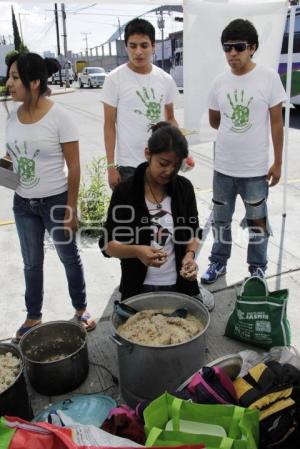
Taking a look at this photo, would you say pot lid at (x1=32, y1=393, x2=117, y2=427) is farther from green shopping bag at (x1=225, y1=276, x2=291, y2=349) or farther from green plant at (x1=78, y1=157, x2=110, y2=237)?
green plant at (x1=78, y1=157, x2=110, y2=237)

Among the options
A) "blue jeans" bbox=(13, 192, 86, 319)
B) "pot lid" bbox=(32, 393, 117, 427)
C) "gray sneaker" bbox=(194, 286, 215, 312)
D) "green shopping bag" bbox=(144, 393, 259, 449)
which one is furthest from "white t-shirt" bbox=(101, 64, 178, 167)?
"green shopping bag" bbox=(144, 393, 259, 449)

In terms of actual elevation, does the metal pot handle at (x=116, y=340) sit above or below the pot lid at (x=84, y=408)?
above

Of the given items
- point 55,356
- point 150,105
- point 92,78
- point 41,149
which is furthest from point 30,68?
point 92,78

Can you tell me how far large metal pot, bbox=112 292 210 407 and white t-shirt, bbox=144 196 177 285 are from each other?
0.24 m

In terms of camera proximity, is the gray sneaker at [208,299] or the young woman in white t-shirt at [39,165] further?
the gray sneaker at [208,299]

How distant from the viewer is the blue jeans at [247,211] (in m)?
3.08

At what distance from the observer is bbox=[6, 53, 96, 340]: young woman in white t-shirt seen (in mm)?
2271

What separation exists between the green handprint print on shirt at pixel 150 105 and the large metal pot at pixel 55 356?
1.49 m

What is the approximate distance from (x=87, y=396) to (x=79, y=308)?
0.80 m

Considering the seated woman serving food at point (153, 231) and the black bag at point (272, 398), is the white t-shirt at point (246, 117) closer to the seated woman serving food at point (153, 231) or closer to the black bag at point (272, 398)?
the seated woman serving food at point (153, 231)

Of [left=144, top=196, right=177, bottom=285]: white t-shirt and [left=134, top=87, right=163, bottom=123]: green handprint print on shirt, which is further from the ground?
[left=134, top=87, right=163, bottom=123]: green handprint print on shirt

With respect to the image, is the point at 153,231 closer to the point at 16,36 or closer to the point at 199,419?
the point at 199,419

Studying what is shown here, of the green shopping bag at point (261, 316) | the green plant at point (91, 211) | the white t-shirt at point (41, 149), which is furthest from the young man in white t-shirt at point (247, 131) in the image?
the green plant at point (91, 211)

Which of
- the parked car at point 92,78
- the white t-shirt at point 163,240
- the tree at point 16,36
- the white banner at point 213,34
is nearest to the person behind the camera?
the white t-shirt at point 163,240
